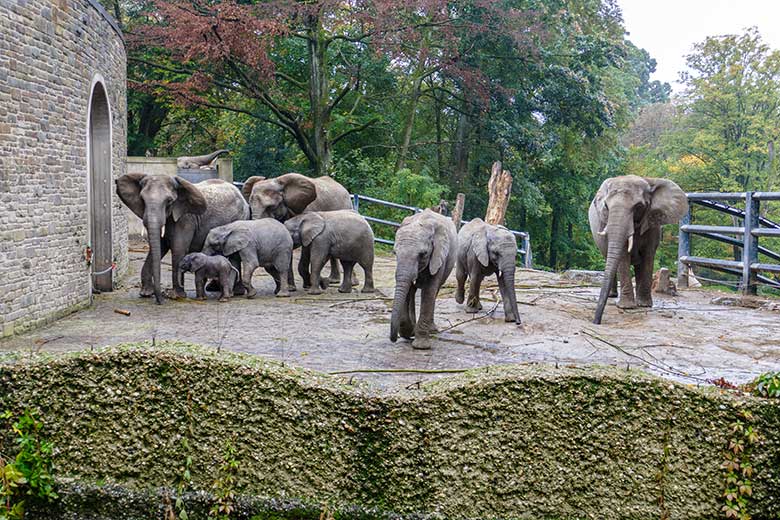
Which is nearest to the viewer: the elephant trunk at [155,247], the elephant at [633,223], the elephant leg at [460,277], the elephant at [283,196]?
the elephant at [633,223]

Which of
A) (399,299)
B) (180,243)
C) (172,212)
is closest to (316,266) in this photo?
(180,243)

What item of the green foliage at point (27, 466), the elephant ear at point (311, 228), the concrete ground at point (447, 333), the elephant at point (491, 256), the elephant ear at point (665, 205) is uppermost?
the elephant ear at point (665, 205)

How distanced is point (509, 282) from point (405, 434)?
16.5 ft

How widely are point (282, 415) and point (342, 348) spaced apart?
3.22 metres

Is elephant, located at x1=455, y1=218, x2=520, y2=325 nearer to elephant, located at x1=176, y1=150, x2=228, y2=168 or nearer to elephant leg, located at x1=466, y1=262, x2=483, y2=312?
elephant leg, located at x1=466, y1=262, x2=483, y2=312

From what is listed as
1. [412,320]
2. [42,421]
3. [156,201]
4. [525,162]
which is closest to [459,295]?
[412,320]

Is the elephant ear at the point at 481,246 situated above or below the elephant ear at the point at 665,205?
below

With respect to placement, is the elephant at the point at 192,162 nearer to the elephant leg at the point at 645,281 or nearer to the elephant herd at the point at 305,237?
the elephant herd at the point at 305,237

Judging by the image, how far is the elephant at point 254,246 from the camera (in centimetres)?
1170

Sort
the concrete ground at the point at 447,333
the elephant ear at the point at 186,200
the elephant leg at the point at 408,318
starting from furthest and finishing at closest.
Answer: the elephant ear at the point at 186,200 < the elephant leg at the point at 408,318 < the concrete ground at the point at 447,333

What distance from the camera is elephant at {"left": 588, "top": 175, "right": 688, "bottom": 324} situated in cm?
1029

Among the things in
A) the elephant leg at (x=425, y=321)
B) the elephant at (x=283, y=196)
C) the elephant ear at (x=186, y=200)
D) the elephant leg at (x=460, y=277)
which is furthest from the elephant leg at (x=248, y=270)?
the elephant leg at (x=425, y=321)

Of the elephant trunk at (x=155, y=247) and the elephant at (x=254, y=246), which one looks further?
the elephant at (x=254, y=246)

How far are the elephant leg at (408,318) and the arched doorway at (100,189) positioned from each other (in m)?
5.92
